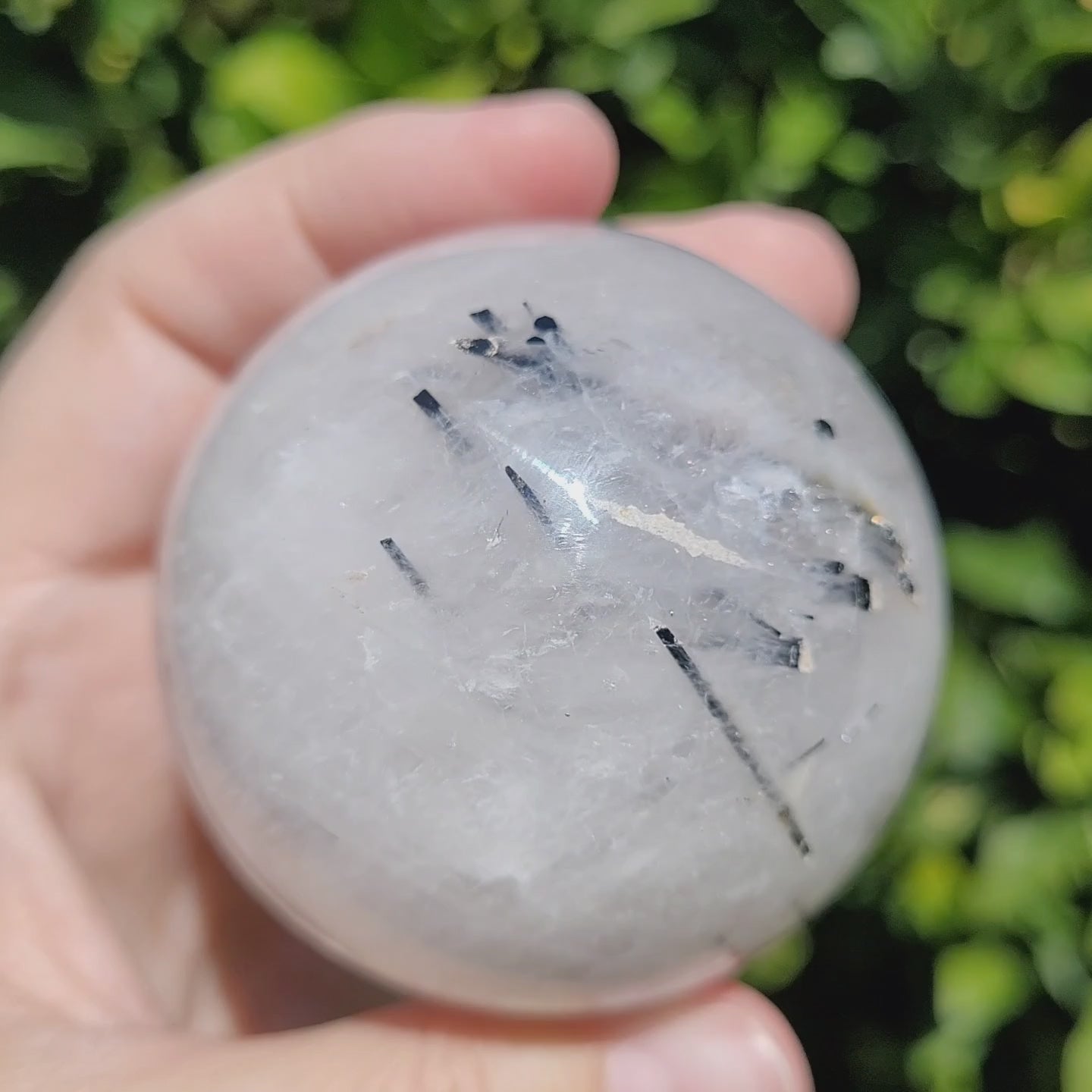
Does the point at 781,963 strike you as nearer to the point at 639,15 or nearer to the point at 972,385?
the point at 972,385

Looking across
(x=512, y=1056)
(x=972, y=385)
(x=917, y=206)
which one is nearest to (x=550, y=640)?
(x=512, y=1056)

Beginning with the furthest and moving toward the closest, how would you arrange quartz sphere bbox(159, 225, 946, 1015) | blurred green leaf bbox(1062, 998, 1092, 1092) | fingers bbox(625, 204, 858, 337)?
fingers bbox(625, 204, 858, 337)
blurred green leaf bbox(1062, 998, 1092, 1092)
quartz sphere bbox(159, 225, 946, 1015)

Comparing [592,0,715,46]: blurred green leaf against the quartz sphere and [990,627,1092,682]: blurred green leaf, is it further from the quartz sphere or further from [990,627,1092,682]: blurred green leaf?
[990,627,1092,682]: blurred green leaf

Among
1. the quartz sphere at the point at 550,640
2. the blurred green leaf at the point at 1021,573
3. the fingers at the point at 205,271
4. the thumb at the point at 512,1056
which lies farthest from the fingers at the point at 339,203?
the thumb at the point at 512,1056

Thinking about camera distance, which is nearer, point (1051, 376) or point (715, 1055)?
point (715, 1055)

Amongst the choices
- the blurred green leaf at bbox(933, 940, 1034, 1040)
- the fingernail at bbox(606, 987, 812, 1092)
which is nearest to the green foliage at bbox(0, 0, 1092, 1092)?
the blurred green leaf at bbox(933, 940, 1034, 1040)

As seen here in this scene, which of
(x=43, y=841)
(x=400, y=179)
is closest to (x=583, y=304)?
(x=400, y=179)
